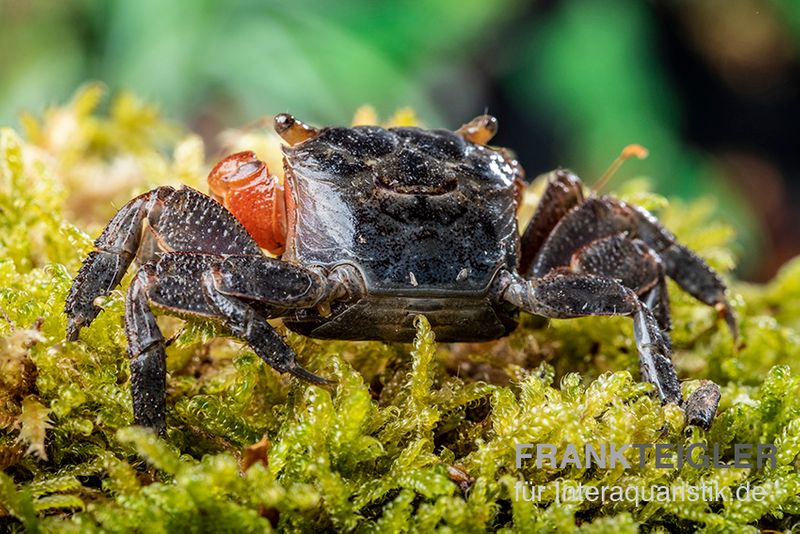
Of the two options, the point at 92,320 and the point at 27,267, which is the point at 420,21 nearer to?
the point at 27,267

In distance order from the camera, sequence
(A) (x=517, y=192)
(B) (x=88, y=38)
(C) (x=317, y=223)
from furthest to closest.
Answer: (B) (x=88, y=38)
(A) (x=517, y=192)
(C) (x=317, y=223)

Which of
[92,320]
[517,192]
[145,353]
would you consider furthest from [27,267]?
[517,192]

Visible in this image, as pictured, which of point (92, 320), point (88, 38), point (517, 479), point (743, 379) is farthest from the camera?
point (88, 38)

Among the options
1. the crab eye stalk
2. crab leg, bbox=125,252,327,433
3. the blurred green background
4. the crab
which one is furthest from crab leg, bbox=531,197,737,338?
the blurred green background

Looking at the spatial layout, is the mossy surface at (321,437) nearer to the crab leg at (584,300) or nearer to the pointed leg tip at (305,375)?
the pointed leg tip at (305,375)

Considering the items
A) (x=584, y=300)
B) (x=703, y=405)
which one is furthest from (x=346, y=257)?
(x=703, y=405)

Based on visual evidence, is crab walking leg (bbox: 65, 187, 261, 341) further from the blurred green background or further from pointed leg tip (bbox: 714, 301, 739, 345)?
the blurred green background
